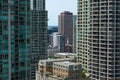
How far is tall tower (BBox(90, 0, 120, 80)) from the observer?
314 ft

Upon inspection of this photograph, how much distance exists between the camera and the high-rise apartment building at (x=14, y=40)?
6769 cm

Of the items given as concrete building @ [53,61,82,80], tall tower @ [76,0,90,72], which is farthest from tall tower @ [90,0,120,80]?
tall tower @ [76,0,90,72]

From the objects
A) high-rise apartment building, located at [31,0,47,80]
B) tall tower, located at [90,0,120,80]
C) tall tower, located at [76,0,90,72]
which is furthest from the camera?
high-rise apartment building, located at [31,0,47,80]

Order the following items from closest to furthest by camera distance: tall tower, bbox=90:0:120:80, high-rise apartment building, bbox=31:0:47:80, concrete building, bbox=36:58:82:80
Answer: tall tower, bbox=90:0:120:80, concrete building, bbox=36:58:82:80, high-rise apartment building, bbox=31:0:47:80

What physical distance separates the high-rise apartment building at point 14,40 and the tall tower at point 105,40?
31.4 meters

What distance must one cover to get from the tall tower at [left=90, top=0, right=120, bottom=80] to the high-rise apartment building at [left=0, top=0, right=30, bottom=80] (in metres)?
31.4

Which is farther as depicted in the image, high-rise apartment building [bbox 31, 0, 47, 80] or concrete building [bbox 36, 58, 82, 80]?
high-rise apartment building [bbox 31, 0, 47, 80]

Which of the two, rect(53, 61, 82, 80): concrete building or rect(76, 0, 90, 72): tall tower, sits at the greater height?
rect(76, 0, 90, 72): tall tower

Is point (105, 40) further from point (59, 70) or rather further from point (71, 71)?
point (59, 70)

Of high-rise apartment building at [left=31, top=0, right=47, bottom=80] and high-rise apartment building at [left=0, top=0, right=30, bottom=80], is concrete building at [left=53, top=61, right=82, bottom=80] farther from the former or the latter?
high-rise apartment building at [left=31, top=0, right=47, bottom=80]

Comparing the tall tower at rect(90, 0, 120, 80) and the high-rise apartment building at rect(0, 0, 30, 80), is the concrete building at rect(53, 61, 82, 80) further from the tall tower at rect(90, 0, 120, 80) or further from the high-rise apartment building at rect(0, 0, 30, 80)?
the high-rise apartment building at rect(0, 0, 30, 80)

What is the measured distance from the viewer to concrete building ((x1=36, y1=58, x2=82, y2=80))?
99.4 meters

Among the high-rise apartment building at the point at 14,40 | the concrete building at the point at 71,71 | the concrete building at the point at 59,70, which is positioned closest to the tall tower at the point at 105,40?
the concrete building at the point at 71,71

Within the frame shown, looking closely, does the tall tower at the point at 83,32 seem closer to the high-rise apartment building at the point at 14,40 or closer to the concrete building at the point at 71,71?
the concrete building at the point at 71,71
